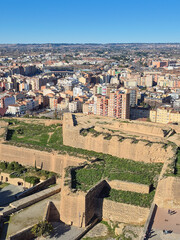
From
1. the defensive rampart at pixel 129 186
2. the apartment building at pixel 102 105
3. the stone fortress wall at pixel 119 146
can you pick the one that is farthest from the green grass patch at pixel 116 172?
the apartment building at pixel 102 105

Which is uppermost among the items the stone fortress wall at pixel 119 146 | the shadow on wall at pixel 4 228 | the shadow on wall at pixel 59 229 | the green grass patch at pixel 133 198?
the stone fortress wall at pixel 119 146

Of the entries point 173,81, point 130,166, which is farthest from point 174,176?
point 173,81

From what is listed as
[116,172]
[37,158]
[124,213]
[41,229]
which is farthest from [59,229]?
[37,158]

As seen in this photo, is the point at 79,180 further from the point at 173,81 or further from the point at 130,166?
the point at 173,81

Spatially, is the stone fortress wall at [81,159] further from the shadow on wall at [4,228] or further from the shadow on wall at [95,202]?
the shadow on wall at [4,228]

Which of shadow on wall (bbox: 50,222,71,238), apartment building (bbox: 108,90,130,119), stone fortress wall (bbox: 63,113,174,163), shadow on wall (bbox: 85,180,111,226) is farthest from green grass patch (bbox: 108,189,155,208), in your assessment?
apartment building (bbox: 108,90,130,119)

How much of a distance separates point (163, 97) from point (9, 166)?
106ft

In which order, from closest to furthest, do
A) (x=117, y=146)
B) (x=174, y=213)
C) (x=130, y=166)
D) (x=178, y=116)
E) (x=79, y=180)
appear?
(x=174, y=213) → (x=79, y=180) → (x=130, y=166) → (x=117, y=146) → (x=178, y=116)

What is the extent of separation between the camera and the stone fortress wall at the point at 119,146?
16.6 m

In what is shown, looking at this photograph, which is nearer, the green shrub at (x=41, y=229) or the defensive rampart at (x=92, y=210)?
the green shrub at (x=41, y=229)

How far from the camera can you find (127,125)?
20.5 m

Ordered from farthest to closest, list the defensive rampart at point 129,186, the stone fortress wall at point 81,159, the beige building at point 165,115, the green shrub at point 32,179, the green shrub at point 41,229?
1. the beige building at point 165,115
2. the green shrub at point 32,179
3. the defensive rampart at point 129,186
4. the stone fortress wall at point 81,159
5. the green shrub at point 41,229

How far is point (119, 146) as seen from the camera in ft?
58.7

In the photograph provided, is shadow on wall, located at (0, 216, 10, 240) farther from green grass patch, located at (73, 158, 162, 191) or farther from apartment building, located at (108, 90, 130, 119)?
apartment building, located at (108, 90, 130, 119)
